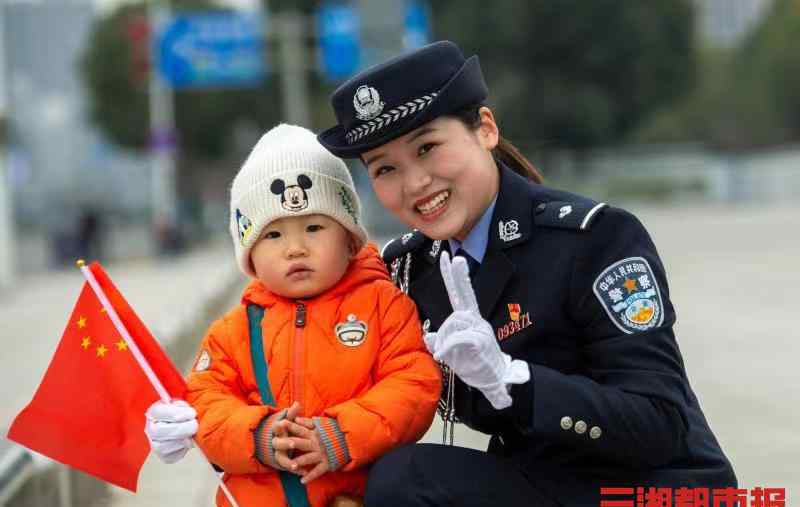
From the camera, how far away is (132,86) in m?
44.2

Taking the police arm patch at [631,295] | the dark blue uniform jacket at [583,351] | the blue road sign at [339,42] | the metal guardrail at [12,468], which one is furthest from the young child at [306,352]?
the blue road sign at [339,42]

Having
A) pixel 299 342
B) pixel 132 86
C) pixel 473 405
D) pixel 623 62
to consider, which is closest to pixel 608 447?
pixel 473 405

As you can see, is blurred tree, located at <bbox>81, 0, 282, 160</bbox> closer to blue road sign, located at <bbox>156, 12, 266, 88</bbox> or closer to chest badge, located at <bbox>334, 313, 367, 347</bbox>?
blue road sign, located at <bbox>156, 12, 266, 88</bbox>

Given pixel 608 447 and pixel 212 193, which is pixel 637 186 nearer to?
pixel 212 193

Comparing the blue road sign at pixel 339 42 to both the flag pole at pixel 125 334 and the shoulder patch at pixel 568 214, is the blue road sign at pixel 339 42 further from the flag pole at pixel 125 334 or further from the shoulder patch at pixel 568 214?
the shoulder patch at pixel 568 214

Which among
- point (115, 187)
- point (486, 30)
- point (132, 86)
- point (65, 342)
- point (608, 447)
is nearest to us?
point (608, 447)

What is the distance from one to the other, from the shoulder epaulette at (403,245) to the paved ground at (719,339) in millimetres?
2083

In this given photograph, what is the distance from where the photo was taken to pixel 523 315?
2.60 metres

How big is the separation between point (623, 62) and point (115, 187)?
30.8m

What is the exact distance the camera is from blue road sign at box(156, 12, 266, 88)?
95.8 feet

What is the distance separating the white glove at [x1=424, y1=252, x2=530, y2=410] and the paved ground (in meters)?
2.52

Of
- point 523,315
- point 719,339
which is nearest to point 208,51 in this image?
point 719,339

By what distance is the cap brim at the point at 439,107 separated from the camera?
2570 millimetres

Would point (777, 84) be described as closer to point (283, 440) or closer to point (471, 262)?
point (471, 262)
